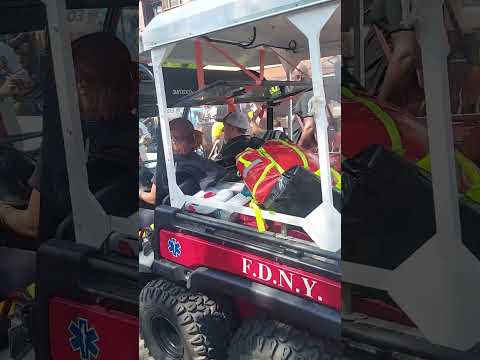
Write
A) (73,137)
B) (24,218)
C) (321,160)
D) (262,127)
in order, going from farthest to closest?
(24,218) < (73,137) < (262,127) < (321,160)

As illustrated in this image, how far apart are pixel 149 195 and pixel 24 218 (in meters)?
0.42

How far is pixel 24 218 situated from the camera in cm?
113

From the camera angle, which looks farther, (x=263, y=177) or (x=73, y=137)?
(x=73, y=137)

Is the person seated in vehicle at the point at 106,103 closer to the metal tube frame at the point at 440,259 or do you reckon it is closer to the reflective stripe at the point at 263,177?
the reflective stripe at the point at 263,177

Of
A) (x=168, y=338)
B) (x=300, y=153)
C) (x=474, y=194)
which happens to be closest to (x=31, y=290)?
(x=168, y=338)

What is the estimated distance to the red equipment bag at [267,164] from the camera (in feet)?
2.68

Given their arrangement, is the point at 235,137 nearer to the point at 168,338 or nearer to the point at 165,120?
the point at 165,120

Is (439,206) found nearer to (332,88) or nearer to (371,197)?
(371,197)

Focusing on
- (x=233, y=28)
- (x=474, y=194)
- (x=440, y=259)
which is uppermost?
(x=233, y=28)

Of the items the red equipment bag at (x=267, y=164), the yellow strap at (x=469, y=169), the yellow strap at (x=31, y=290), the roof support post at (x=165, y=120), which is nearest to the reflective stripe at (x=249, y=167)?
the red equipment bag at (x=267, y=164)

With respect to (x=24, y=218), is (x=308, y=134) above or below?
above

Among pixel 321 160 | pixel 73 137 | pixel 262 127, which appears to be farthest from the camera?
pixel 73 137

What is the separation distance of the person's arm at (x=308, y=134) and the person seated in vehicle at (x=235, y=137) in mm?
112

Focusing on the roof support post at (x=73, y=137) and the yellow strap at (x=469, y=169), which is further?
the roof support post at (x=73, y=137)
